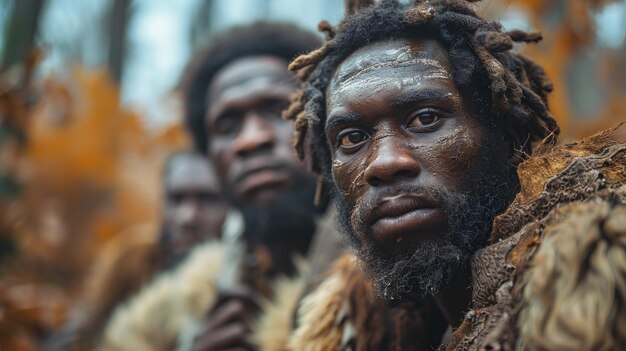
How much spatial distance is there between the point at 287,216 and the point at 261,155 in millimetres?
392

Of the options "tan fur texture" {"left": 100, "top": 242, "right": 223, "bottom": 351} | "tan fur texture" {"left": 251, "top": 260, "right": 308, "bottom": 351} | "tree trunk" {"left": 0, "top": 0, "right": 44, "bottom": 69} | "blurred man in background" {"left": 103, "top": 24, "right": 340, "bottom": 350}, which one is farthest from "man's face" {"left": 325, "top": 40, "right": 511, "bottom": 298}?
"tree trunk" {"left": 0, "top": 0, "right": 44, "bottom": 69}

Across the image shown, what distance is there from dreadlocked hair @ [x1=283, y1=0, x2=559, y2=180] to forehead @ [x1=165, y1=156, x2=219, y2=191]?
10.9 ft

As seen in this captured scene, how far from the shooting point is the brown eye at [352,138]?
7.79ft

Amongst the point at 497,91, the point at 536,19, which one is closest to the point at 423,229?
the point at 497,91

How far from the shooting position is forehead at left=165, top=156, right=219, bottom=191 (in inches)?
232

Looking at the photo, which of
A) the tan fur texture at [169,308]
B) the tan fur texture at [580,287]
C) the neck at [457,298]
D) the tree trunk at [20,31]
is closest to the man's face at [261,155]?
the tan fur texture at [169,308]

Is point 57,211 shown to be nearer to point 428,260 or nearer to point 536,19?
point 536,19

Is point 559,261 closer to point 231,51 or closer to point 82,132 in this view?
point 231,51

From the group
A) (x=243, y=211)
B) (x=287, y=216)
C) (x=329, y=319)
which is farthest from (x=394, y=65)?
(x=243, y=211)

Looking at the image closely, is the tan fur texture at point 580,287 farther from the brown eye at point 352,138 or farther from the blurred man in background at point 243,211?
the blurred man in background at point 243,211

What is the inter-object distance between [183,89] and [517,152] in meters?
3.33

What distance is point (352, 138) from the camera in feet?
7.84

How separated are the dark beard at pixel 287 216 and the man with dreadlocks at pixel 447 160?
174 cm

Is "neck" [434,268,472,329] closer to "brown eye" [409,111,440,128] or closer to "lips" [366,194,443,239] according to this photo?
"lips" [366,194,443,239]
